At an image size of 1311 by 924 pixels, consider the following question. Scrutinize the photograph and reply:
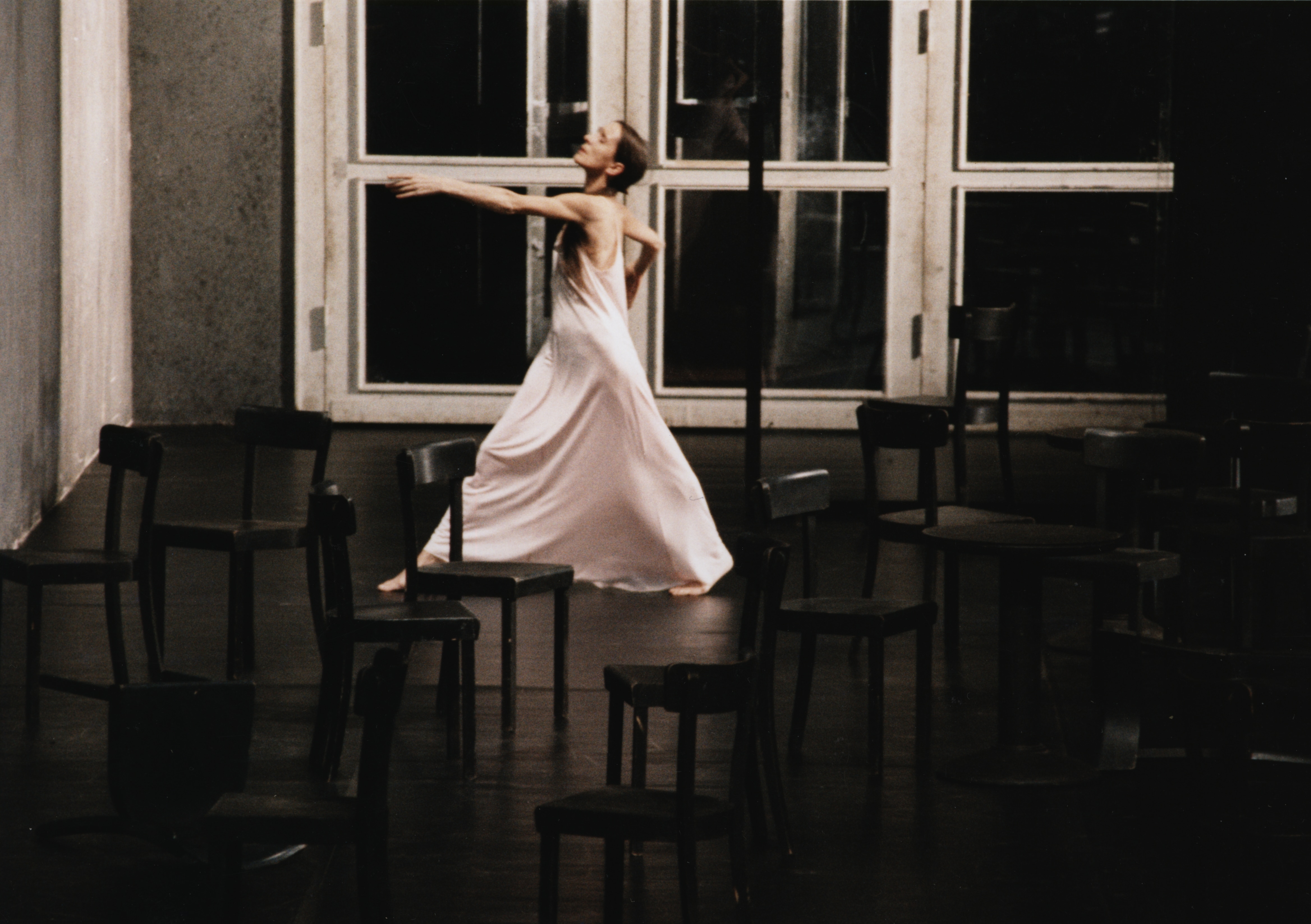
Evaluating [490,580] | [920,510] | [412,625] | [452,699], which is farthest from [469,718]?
[920,510]

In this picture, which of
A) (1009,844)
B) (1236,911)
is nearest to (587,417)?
(1009,844)

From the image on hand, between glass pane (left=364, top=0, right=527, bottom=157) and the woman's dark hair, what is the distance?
455 cm

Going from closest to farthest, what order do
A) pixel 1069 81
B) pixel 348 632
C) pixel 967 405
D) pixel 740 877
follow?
pixel 740 877, pixel 348 632, pixel 967 405, pixel 1069 81

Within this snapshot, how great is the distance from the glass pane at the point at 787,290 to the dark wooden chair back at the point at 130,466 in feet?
19.8

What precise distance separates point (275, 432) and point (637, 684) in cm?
235

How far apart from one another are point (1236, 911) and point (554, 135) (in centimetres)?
802

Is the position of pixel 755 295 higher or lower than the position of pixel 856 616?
higher

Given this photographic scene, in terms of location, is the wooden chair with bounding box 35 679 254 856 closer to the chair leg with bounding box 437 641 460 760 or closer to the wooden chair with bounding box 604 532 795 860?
the wooden chair with bounding box 604 532 795 860

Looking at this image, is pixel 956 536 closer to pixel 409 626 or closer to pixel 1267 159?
pixel 409 626

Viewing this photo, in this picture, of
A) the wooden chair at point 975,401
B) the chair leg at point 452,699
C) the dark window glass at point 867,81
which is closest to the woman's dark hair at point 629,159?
the wooden chair at point 975,401

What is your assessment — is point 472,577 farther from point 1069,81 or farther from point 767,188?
point 1069,81

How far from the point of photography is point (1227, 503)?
5785 mm

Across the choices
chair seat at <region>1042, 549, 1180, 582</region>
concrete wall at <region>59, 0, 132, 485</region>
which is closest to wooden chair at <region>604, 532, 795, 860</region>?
chair seat at <region>1042, 549, 1180, 582</region>

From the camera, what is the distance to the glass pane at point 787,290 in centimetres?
1071
